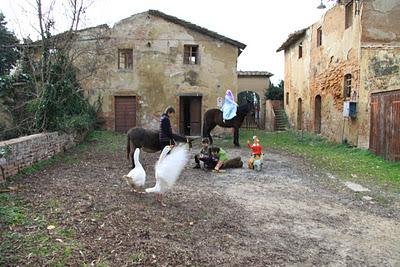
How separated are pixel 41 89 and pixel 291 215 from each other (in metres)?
8.47

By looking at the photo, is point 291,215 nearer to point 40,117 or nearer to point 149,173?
point 149,173

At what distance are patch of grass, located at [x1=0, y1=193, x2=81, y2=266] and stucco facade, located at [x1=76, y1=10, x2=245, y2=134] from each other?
43.3ft

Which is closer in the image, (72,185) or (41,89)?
(72,185)

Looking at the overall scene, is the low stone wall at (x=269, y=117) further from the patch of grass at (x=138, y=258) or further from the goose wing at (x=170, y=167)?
the patch of grass at (x=138, y=258)

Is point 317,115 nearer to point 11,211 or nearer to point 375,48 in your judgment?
point 375,48

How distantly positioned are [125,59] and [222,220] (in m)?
14.4

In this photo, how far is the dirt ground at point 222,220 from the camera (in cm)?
390

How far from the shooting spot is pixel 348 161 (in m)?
10.9

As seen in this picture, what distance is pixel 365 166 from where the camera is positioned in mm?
10008

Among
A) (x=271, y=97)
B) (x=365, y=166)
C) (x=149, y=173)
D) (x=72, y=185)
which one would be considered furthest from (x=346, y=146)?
(x=271, y=97)

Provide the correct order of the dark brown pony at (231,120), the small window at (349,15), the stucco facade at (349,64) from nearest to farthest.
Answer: the stucco facade at (349,64), the dark brown pony at (231,120), the small window at (349,15)

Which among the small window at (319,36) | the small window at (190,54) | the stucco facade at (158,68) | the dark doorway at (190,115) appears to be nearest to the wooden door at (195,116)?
the dark doorway at (190,115)

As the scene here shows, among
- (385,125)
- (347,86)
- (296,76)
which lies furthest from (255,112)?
(385,125)

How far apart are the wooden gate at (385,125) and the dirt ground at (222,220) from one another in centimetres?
357
